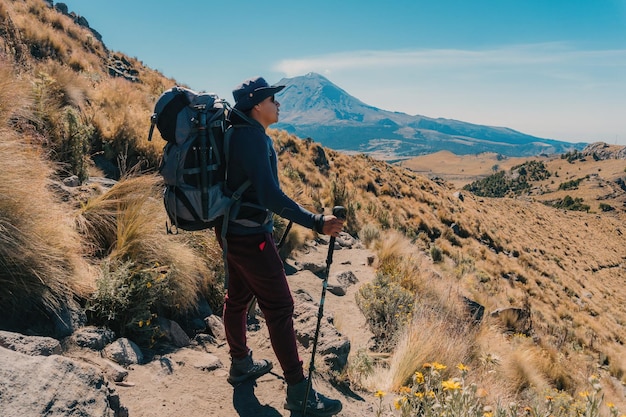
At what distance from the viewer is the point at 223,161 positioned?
2.83 metres

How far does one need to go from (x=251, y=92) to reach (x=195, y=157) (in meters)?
0.61

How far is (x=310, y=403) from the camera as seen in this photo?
320 cm

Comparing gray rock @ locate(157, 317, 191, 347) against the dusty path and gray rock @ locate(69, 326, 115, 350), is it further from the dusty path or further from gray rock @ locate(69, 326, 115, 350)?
gray rock @ locate(69, 326, 115, 350)

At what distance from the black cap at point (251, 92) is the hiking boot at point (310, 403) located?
7.11 ft

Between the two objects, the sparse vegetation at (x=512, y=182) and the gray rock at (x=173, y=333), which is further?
the sparse vegetation at (x=512, y=182)

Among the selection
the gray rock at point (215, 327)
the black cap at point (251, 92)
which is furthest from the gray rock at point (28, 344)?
the black cap at point (251, 92)

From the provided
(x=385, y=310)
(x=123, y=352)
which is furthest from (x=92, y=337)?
(x=385, y=310)

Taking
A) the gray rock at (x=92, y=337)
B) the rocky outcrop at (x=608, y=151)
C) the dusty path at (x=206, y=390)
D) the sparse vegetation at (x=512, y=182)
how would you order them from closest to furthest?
the dusty path at (x=206, y=390)
the gray rock at (x=92, y=337)
the sparse vegetation at (x=512, y=182)
the rocky outcrop at (x=608, y=151)

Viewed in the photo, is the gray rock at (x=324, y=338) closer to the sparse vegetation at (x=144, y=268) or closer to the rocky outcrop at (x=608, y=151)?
the sparse vegetation at (x=144, y=268)

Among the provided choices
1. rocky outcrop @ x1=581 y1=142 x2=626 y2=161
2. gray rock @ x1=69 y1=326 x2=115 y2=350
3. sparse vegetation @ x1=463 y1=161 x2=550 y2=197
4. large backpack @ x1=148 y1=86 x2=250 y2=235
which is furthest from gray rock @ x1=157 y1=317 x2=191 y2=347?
rocky outcrop @ x1=581 y1=142 x2=626 y2=161

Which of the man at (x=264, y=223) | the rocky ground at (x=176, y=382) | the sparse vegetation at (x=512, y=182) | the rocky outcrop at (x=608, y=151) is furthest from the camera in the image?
the rocky outcrop at (x=608, y=151)

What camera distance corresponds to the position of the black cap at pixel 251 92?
285 cm

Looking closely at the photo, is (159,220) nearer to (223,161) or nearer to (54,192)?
(54,192)

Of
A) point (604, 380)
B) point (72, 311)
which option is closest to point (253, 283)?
point (72, 311)
